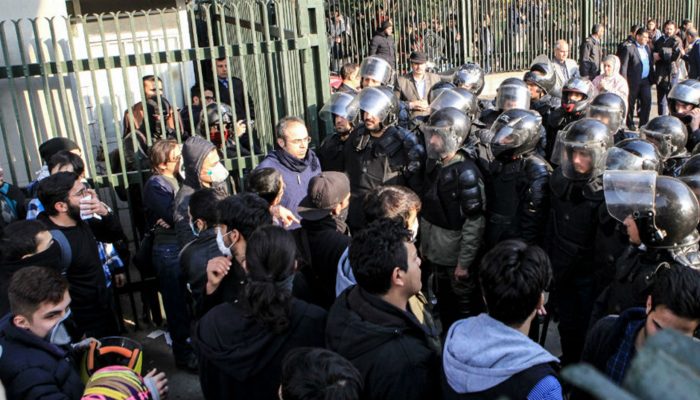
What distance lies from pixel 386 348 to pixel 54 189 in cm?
251

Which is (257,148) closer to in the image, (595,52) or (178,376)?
(178,376)

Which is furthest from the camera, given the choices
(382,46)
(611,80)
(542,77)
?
(382,46)

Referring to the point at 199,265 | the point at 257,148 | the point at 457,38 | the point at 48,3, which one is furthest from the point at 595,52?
the point at 199,265

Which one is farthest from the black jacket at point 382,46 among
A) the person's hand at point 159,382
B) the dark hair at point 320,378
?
the dark hair at point 320,378

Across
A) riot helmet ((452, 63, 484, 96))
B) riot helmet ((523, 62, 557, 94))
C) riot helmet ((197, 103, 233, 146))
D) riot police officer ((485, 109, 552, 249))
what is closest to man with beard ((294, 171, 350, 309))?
riot police officer ((485, 109, 552, 249))

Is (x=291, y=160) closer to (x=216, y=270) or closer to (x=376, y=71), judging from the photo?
(x=216, y=270)

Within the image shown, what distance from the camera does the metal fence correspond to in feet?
46.3

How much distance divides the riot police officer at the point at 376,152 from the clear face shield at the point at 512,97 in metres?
1.16

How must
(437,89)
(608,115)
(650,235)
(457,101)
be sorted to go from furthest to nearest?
(437,89) → (457,101) → (608,115) → (650,235)

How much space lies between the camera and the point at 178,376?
5031 millimetres

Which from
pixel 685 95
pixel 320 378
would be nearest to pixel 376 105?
pixel 685 95

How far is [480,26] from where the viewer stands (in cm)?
1487

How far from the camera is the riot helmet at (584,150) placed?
13.9 ft

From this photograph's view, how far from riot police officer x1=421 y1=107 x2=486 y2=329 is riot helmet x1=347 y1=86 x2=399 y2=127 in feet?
2.34
